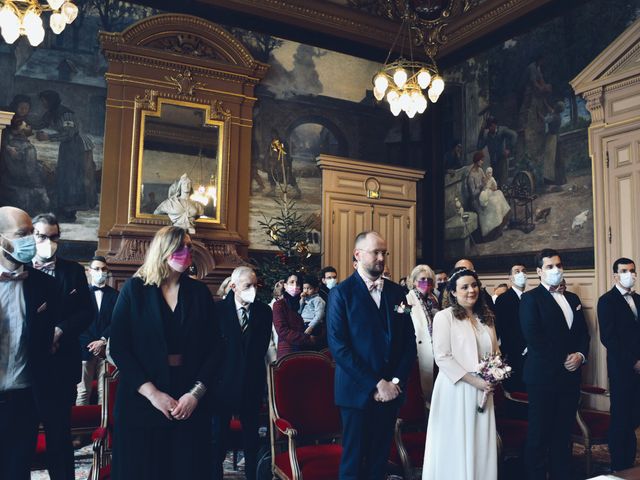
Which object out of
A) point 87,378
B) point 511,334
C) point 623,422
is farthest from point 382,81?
point 87,378

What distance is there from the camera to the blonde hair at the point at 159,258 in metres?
2.78

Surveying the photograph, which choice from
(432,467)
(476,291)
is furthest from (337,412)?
(476,291)

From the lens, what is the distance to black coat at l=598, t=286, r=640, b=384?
4660 millimetres

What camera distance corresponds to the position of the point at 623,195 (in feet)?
26.4

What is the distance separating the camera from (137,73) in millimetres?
8938

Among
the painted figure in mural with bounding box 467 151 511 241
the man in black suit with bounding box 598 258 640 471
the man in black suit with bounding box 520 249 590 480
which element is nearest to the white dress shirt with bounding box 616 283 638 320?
the man in black suit with bounding box 598 258 640 471

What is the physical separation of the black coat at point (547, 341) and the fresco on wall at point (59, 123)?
6726 mm

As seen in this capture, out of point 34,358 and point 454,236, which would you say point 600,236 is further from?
point 34,358

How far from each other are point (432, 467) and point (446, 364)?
65 cm

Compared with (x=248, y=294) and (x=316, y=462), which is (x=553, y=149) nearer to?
(x=248, y=294)

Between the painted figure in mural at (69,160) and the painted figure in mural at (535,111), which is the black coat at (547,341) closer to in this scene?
the painted figure in mural at (535,111)

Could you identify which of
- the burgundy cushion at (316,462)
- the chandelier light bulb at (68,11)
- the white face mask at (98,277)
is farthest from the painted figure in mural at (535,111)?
the chandelier light bulb at (68,11)

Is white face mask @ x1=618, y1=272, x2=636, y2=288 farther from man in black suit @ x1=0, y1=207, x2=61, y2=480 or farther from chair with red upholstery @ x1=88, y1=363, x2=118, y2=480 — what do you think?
man in black suit @ x1=0, y1=207, x2=61, y2=480

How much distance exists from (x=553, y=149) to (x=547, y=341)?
586 cm
